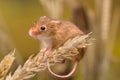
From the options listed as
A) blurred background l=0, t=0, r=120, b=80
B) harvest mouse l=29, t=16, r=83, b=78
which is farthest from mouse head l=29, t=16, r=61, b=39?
blurred background l=0, t=0, r=120, b=80

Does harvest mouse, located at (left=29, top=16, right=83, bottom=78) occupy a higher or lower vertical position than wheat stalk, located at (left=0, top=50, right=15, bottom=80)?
higher

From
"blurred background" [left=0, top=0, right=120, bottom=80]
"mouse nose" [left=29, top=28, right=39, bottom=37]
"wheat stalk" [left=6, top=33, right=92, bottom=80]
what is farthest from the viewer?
"blurred background" [left=0, top=0, right=120, bottom=80]

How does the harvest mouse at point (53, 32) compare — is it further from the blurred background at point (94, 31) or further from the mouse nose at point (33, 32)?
the blurred background at point (94, 31)

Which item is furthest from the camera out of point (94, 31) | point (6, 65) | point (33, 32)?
point (94, 31)

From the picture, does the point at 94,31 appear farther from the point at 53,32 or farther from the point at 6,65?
the point at 6,65

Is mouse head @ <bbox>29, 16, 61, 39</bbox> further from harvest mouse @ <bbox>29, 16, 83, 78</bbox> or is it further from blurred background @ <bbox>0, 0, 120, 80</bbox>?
blurred background @ <bbox>0, 0, 120, 80</bbox>

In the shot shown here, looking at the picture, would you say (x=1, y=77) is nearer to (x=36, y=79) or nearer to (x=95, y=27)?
(x=95, y=27)

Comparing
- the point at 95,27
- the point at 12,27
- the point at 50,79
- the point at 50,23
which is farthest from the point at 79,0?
the point at 12,27

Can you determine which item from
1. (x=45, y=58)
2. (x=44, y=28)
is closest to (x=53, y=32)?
(x=44, y=28)

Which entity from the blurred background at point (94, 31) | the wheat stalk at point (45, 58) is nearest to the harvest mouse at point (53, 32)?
the wheat stalk at point (45, 58)
